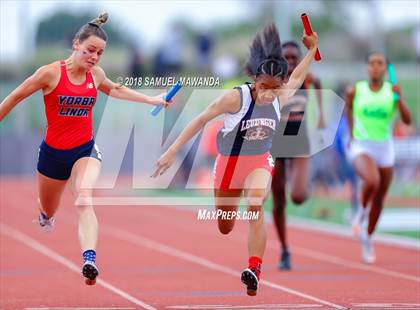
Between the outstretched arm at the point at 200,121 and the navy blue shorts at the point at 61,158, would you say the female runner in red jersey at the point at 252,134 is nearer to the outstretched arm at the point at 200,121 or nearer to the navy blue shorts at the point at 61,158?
the outstretched arm at the point at 200,121

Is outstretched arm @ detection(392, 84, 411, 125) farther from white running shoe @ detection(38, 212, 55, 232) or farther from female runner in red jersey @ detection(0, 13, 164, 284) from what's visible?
white running shoe @ detection(38, 212, 55, 232)

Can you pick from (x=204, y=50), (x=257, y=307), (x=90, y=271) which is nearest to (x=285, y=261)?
(x=257, y=307)

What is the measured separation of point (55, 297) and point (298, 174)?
3.57m

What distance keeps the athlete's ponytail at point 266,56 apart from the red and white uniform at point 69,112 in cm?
140

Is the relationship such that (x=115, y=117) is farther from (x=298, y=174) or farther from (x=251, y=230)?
(x=251, y=230)

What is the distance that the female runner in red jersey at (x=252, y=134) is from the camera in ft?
29.1

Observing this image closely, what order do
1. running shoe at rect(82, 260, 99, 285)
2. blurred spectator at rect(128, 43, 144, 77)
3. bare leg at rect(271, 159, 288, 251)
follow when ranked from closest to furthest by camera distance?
running shoe at rect(82, 260, 99, 285) → bare leg at rect(271, 159, 288, 251) → blurred spectator at rect(128, 43, 144, 77)

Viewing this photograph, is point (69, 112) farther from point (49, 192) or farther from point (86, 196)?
point (49, 192)

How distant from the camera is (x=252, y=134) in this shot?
9109 millimetres

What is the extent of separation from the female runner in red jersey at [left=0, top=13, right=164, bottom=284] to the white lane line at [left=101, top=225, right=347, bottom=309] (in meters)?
2.31

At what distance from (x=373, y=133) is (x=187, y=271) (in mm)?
2855

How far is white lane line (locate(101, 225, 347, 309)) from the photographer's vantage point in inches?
407

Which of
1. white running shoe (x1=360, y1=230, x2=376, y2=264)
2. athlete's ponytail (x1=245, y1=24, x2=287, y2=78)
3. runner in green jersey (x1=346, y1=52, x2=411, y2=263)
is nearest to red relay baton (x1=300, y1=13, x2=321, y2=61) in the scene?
athlete's ponytail (x1=245, y1=24, x2=287, y2=78)

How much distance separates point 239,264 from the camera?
535 inches
